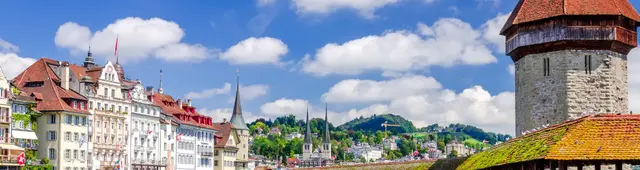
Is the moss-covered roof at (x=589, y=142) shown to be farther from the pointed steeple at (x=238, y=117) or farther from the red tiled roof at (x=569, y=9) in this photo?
the pointed steeple at (x=238, y=117)

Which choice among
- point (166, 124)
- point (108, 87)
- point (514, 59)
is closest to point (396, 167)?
point (514, 59)

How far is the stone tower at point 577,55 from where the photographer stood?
42.7 metres

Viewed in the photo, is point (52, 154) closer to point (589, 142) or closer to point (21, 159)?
point (21, 159)

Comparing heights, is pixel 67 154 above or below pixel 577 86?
below

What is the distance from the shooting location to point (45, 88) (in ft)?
289

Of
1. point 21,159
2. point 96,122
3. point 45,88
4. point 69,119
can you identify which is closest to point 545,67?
point 21,159

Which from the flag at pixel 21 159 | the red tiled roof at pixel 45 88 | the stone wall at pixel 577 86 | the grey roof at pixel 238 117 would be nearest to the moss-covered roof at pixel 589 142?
the stone wall at pixel 577 86

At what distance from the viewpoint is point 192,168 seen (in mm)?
115625

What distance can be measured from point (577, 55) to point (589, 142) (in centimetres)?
1478

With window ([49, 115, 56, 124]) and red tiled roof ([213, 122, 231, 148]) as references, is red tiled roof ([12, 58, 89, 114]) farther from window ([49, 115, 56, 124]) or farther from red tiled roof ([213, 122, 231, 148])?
red tiled roof ([213, 122, 231, 148])

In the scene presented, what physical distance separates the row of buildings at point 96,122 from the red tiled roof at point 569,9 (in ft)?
160

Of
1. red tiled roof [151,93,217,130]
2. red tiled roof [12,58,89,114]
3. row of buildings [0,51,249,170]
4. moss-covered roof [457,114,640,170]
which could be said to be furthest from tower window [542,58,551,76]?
red tiled roof [151,93,217,130]

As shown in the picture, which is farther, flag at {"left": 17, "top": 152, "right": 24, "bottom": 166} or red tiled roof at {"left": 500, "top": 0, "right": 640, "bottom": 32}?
flag at {"left": 17, "top": 152, "right": 24, "bottom": 166}

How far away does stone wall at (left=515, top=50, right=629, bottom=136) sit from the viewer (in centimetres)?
4278
